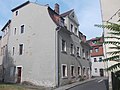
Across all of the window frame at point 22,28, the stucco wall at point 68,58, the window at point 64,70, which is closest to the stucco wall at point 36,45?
the window frame at point 22,28

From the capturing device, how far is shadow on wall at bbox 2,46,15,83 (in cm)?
2315

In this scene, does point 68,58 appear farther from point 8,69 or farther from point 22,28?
point 8,69

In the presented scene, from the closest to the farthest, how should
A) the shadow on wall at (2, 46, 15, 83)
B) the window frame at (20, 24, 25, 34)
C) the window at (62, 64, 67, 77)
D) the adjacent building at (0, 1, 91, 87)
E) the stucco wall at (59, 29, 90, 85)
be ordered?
the adjacent building at (0, 1, 91, 87)
the stucco wall at (59, 29, 90, 85)
the window at (62, 64, 67, 77)
the window frame at (20, 24, 25, 34)
the shadow on wall at (2, 46, 15, 83)

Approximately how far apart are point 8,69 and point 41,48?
7319mm

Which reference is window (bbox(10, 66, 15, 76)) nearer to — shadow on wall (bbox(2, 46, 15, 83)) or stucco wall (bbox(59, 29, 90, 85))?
shadow on wall (bbox(2, 46, 15, 83))

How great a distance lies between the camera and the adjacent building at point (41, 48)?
19422 millimetres

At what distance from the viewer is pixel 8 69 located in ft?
79.5

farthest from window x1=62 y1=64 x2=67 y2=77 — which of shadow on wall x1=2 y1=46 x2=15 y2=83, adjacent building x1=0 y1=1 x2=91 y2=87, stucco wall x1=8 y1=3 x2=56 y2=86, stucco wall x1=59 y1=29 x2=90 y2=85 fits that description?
shadow on wall x1=2 y1=46 x2=15 y2=83

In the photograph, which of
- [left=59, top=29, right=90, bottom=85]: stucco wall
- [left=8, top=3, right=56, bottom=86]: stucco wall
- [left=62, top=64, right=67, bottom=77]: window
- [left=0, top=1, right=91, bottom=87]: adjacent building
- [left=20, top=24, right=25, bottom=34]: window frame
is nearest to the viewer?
[left=8, top=3, right=56, bottom=86]: stucco wall

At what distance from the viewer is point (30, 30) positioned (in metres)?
21.9

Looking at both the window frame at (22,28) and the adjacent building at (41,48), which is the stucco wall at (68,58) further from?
the window frame at (22,28)

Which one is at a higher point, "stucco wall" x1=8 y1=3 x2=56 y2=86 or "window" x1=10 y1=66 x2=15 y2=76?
"stucco wall" x1=8 y1=3 x2=56 y2=86

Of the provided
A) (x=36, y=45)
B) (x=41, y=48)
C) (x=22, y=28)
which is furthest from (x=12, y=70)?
(x=41, y=48)

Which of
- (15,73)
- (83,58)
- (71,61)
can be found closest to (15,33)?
(15,73)
